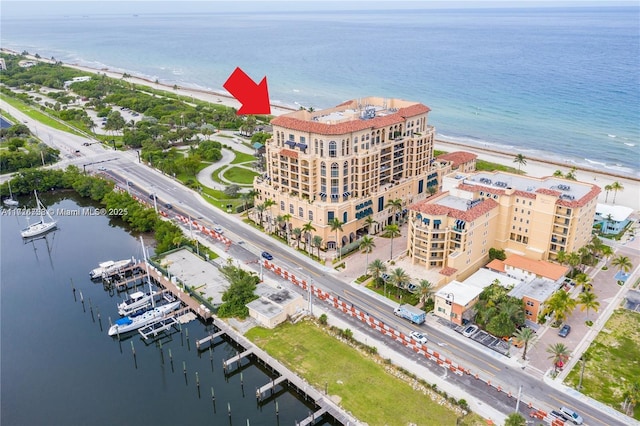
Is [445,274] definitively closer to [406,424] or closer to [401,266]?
[401,266]

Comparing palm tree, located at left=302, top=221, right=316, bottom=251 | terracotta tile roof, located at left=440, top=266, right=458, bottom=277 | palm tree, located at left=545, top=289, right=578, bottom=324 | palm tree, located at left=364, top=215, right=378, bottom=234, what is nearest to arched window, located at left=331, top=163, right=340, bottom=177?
palm tree, located at left=302, top=221, right=316, bottom=251

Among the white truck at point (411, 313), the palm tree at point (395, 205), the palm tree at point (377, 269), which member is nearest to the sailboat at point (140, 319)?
the palm tree at point (377, 269)

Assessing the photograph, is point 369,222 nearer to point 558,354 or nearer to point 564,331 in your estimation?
point 564,331

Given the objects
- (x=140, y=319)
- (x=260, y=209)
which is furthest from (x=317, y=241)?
(x=140, y=319)

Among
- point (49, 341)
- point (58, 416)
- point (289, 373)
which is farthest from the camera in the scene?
point (49, 341)

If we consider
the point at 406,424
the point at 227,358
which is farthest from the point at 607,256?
the point at 227,358
